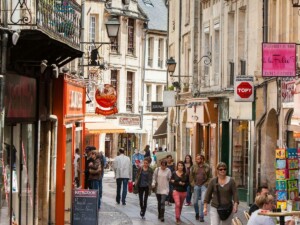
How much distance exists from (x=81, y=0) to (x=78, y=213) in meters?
8.45

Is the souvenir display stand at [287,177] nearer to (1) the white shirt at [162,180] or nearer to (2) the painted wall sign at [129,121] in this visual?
(1) the white shirt at [162,180]

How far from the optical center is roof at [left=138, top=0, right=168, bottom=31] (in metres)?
72.1

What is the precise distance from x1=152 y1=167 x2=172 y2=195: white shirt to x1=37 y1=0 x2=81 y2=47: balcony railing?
674 cm

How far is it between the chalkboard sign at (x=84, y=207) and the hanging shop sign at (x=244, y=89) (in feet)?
34.2

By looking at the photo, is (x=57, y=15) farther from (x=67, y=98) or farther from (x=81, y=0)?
(x=81, y=0)

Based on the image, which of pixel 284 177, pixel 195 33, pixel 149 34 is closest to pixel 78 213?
pixel 284 177

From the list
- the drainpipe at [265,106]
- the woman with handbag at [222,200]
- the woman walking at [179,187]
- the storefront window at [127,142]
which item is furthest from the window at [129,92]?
the woman with handbag at [222,200]

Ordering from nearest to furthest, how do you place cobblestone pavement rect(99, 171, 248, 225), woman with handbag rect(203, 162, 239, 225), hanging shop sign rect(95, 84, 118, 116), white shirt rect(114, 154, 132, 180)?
1. woman with handbag rect(203, 162, 239, 225)
2. cobblestone pavement rect(99, 171, 248, 225)
3. white shirt rect(114, 154, 132, 180)
4. hanging shop sign rect(95, 84, 118, 116)

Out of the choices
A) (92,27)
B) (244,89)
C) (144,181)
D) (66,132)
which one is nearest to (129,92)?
(92,27)

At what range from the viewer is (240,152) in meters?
34.7

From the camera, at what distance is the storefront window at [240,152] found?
34.0m

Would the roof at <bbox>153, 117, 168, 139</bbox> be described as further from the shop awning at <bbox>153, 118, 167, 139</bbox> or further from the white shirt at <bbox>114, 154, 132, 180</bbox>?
the white shirt at <bbox>114, 154, 132, 180</bbox>

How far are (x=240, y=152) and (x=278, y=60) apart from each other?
1095cm

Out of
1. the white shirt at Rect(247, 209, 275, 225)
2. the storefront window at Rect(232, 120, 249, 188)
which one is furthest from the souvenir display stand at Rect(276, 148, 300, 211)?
the storefront window at Rect(232, 120, 249, 188)
